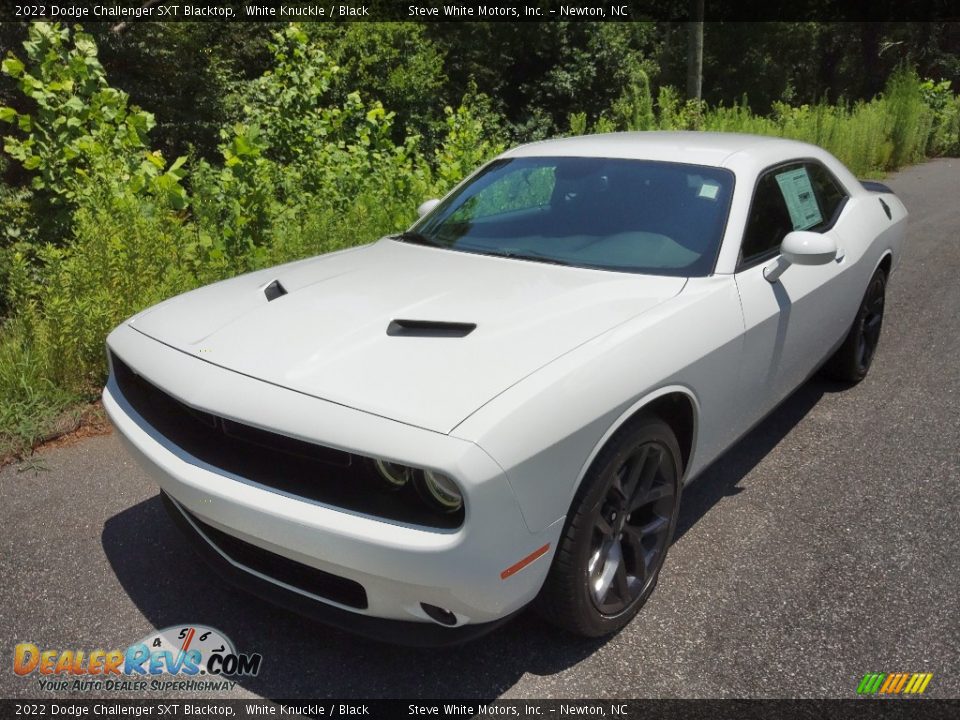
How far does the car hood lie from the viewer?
2207mm

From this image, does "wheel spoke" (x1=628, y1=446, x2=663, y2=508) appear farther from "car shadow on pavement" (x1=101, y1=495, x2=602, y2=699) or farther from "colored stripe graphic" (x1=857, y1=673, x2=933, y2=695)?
"colored stripe graphic" (x1=857, y1=673, x2=933, y2=695)

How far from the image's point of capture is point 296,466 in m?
2.22

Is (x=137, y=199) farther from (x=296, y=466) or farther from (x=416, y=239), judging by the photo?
(x=296, y=466)

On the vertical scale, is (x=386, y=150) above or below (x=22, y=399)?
above

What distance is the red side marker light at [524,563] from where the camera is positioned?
2.09 m

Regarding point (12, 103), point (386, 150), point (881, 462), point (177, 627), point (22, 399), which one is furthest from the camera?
point (12, 103)

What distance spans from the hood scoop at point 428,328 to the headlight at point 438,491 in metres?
0.58

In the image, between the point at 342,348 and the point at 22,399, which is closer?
the point at 342,348

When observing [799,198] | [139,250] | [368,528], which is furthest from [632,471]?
[139,250]

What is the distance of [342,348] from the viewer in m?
2.44

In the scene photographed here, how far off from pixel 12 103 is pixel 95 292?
24.3 ft

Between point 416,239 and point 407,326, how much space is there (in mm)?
1306

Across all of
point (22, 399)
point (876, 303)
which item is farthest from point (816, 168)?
point (22, 399)

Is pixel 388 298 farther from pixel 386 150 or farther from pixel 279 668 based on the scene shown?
pixel 386 150
